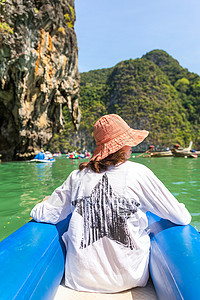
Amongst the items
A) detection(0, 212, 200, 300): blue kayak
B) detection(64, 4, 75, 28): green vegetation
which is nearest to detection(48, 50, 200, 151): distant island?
detection(64, 4, 75, 28): green vegetation

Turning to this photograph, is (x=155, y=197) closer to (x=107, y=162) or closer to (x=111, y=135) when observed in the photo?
(x=107, y=162)

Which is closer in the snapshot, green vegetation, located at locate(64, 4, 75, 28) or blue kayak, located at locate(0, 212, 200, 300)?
blue kayak, located at locate(0, 212, 200, 300)

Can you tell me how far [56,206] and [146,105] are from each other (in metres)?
74.5

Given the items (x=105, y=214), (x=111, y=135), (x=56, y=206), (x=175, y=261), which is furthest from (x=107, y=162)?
(x=175, y=261)

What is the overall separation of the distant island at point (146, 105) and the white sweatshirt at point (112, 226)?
64022 mm

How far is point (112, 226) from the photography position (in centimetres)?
114

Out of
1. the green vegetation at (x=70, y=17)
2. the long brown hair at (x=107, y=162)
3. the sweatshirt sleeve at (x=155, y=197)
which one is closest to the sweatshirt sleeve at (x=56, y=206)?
the long brown hair at (x=107, y=162)

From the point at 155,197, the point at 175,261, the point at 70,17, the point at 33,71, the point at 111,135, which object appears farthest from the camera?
the point at 70,17

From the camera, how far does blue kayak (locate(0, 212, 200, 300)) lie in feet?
3.10

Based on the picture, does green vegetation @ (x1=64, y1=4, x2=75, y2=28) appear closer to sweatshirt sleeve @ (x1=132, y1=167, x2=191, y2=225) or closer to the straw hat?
the straw hat

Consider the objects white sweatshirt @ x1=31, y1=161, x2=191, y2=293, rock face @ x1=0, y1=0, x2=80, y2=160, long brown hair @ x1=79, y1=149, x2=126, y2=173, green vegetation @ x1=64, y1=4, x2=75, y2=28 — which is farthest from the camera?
green vegetation @ x1=64, y1=4, x2=75, y2=28

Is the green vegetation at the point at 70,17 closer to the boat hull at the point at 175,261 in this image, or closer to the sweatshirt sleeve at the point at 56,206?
the sweatshirt sleeve at the point at 56,206

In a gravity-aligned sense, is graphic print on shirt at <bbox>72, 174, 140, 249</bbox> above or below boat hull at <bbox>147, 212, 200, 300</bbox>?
above

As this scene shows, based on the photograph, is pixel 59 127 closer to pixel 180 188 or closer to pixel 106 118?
pixel 180 188
